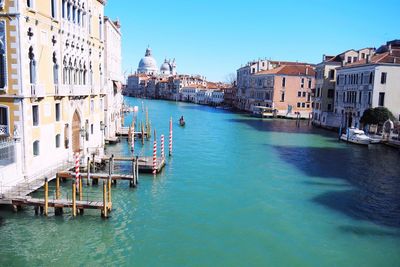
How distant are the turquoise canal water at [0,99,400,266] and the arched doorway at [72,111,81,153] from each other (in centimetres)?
210

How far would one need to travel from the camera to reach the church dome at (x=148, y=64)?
15762 cm

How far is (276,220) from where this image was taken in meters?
12.5

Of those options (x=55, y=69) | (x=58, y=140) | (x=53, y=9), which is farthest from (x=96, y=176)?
(x=53, y=9)

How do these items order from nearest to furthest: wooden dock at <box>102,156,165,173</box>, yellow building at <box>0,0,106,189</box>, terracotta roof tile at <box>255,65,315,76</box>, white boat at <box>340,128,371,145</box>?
yellow building at <box>0,0,106,189</box> < wooden dock at <box>102,156,165,173</box> < white boat at <box>340,128,371,145</box> < terracotta roof tile at <box>255,65,315,76</box>

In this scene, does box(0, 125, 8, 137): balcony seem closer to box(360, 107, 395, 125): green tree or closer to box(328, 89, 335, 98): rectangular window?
box(360, 107, 395, 125): green tree

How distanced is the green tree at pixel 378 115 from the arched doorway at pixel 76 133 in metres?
21.1

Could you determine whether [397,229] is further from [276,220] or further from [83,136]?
[83,136]

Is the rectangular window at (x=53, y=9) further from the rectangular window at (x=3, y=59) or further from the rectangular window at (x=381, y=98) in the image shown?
the rectangular window at (x=381, y=98)

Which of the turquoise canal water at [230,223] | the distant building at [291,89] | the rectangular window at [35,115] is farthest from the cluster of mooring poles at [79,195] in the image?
the distant building at [291,89]

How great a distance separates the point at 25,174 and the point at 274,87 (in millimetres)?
46001

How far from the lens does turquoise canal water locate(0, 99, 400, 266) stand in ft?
32.7

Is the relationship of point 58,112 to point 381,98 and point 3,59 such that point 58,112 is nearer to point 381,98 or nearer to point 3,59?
point 3,59

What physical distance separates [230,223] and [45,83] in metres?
7.99

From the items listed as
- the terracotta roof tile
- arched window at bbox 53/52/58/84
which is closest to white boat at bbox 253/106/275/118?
the terracotta roof tile
